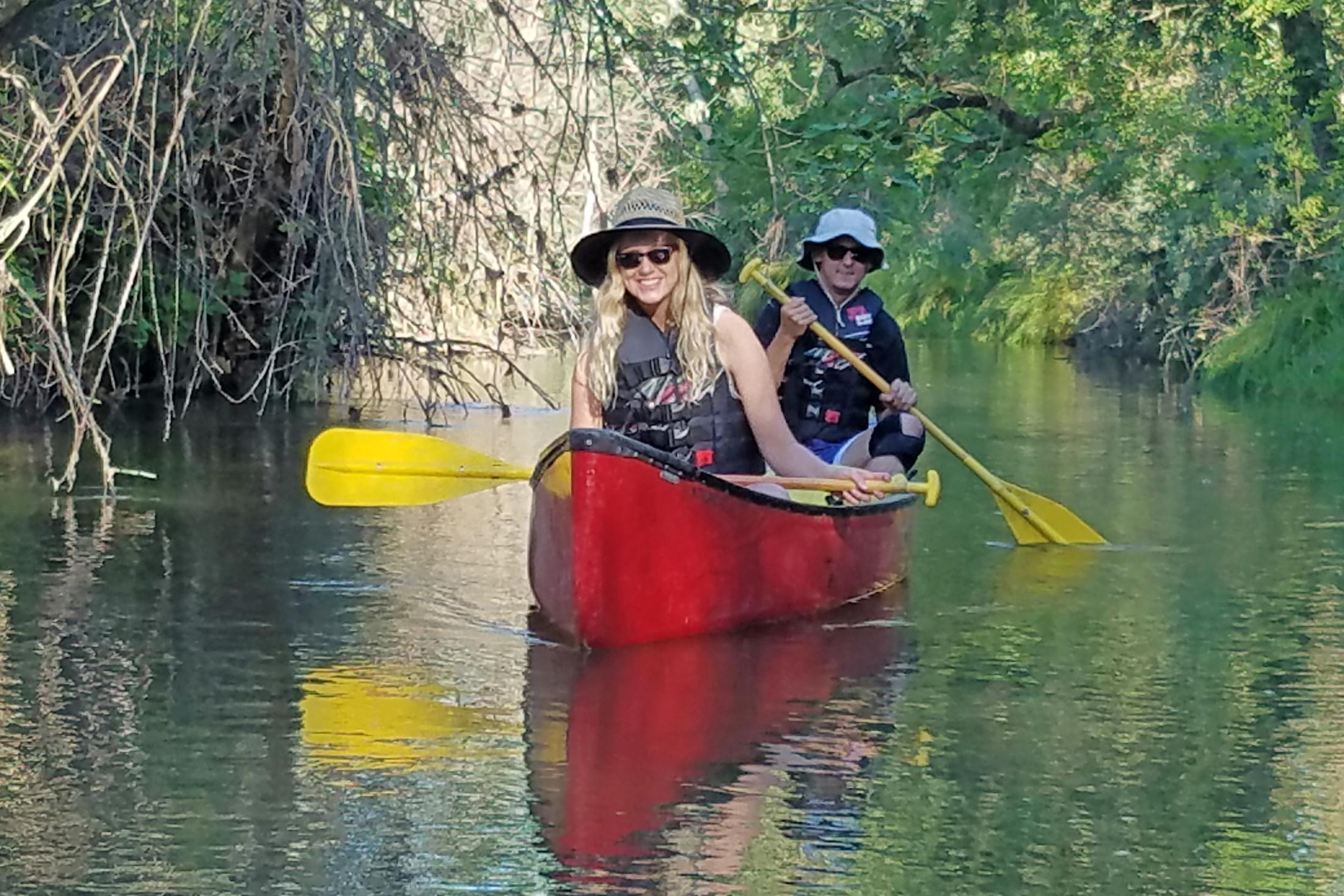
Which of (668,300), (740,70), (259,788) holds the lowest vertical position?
(259,788)

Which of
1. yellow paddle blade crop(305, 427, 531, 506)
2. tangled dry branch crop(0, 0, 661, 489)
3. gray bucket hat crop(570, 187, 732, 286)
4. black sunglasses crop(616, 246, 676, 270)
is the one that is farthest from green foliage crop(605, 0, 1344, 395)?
black sunglasses crop(616, 246, 676, 270)

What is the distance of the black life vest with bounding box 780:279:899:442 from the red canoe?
139 cm

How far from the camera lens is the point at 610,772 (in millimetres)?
6488

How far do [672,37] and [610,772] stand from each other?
6.40 m

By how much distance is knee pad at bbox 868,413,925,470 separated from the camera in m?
10.3

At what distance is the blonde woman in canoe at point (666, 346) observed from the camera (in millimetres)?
8227

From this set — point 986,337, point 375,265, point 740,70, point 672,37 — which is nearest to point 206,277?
point 375,265

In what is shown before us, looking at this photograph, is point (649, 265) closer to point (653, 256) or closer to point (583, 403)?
point (653, 256)

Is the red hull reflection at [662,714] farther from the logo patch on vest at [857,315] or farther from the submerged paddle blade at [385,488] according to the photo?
the submerged paddle blade at [385,488]

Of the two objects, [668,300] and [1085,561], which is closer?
[668,300]

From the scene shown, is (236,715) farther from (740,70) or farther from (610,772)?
(740,70)

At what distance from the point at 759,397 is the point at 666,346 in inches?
16.0

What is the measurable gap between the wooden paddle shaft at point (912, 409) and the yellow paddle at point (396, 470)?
1.91ft

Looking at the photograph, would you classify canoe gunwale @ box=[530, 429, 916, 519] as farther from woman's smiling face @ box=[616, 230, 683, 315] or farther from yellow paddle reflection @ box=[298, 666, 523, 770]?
yellow paddle reflection @ box=[298, 666, 523, 770]
